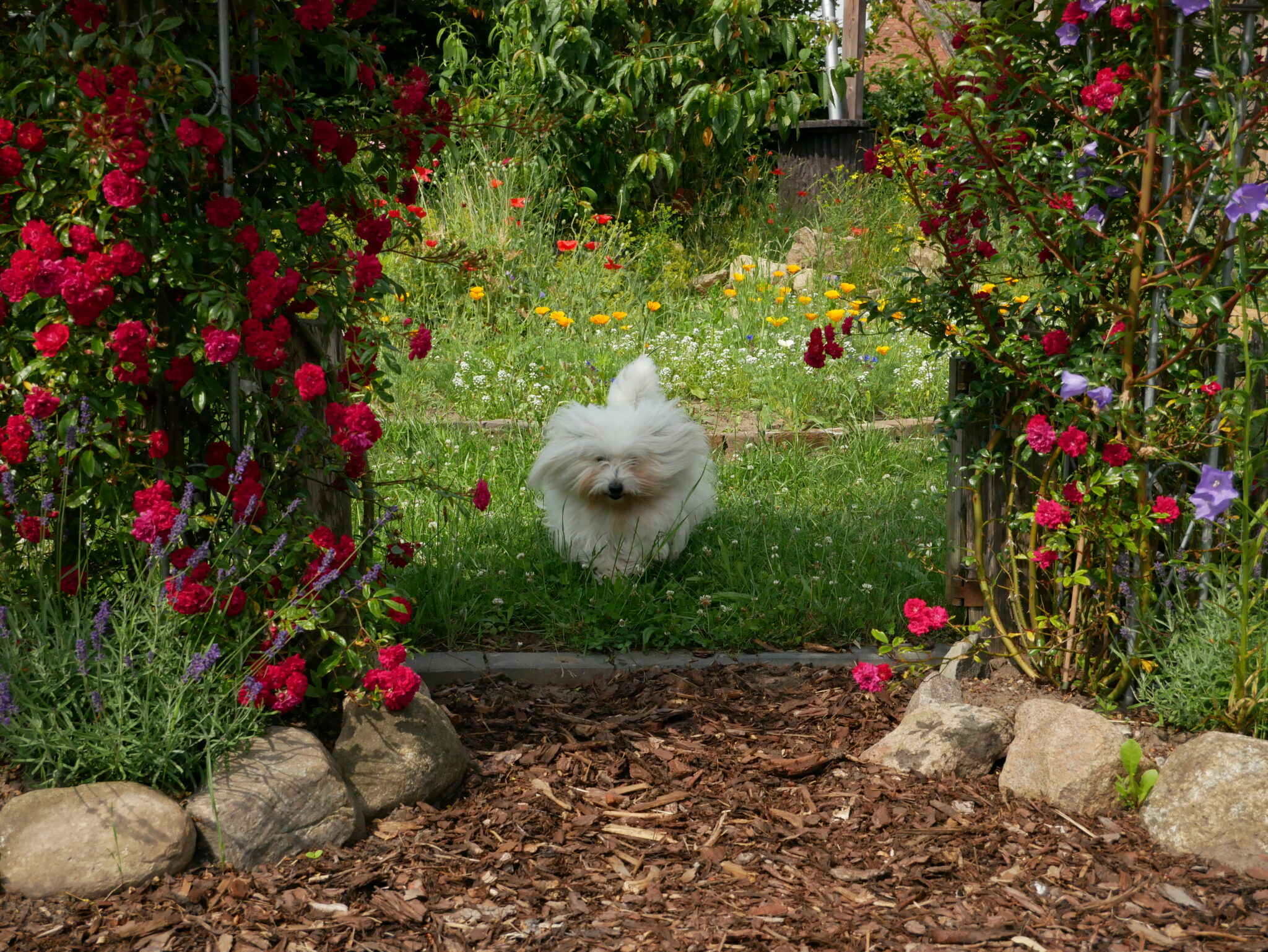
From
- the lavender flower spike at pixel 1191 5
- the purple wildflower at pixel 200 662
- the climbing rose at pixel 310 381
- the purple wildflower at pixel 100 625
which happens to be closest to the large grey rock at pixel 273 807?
the purple wildflower at pixel 200 662

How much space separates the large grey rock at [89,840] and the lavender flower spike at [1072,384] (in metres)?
2.19

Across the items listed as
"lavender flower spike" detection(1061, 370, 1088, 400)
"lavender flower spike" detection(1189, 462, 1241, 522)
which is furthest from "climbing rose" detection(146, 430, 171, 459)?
"lavender flower spike" detection(1189, 462, 1241, 522)

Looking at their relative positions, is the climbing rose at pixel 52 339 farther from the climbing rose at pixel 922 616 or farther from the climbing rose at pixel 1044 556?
the climbing rose at pixel 1044 556

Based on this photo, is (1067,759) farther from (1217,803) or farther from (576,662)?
(576,662)

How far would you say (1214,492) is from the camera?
2.45m

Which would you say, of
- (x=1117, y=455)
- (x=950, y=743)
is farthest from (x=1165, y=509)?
(x=950, y=743)

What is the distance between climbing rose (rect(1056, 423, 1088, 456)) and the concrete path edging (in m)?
0.98

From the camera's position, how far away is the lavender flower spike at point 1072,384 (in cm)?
260

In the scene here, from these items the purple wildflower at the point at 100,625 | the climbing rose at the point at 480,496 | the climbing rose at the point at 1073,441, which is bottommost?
the purple wildflower at the point at 100,625

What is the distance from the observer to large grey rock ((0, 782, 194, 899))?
7.49 feet

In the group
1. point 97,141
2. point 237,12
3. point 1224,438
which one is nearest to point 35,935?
point 97,141

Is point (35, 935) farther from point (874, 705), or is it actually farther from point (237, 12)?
point (874, 705)

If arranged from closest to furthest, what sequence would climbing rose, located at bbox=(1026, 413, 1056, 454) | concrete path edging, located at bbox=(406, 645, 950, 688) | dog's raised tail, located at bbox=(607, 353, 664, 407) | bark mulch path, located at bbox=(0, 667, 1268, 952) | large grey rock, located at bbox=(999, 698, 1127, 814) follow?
bark mulch path, located at bbox=(0, 667, 1268, 952), large grey rock, located at bbox=(999, 698, 1127, 814), climbing rose, located at bbox=(1026, 413, 1056, 454), concrete path edging, located at bbox=(406, 645, 950, 688), dog's raised tail, located at bbox=(607, 353, 664, 407)

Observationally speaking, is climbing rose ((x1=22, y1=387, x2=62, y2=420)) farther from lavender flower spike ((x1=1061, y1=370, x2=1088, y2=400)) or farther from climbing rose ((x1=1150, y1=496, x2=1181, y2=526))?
climbing rose ((x1=1150, y1=496, x2=1181, y2=526))
